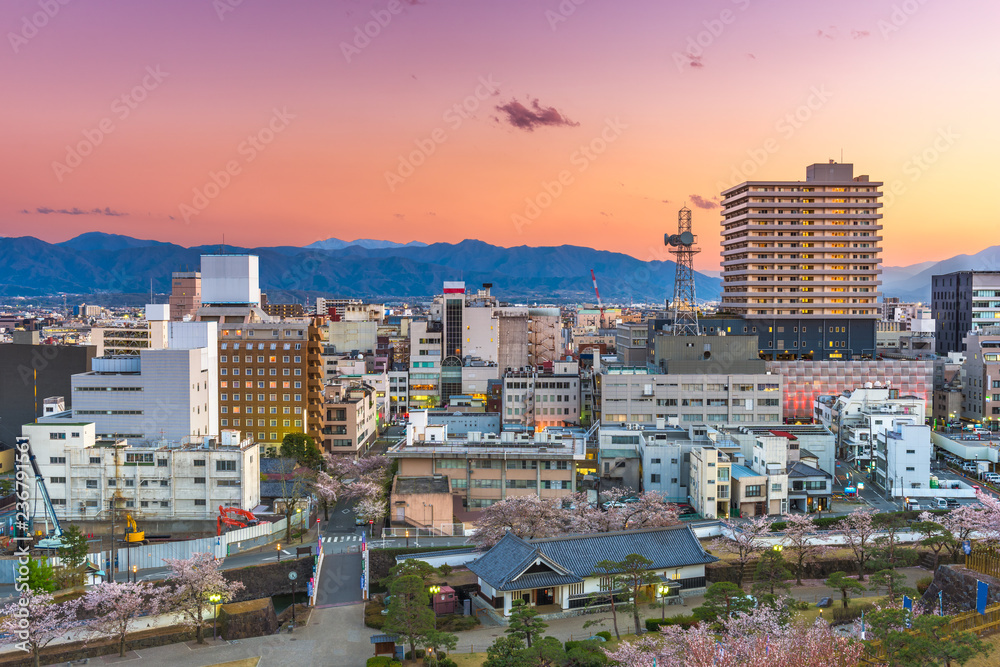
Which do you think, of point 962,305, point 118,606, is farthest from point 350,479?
point 962,305

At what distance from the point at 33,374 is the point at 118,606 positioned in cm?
4422

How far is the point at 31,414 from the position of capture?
206 feet

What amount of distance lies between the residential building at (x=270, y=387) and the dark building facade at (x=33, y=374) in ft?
48.6

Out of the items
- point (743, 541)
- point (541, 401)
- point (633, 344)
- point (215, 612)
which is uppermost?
point (633, 344)

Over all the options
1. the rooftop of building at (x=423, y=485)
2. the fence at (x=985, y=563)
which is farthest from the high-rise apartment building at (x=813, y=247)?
the fence at (x=985, y=563)

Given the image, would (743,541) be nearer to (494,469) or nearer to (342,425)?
(494,469)

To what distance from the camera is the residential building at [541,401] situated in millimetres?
61938

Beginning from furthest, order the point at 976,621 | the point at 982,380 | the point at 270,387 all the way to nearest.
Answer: the point at 982,380 → the point at 270,387 → the point at 976,621

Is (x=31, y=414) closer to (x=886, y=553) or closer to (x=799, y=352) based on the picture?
(x=886, y=553)

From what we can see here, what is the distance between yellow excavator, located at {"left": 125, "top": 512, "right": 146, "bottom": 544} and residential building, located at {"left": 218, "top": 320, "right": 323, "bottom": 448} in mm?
16960

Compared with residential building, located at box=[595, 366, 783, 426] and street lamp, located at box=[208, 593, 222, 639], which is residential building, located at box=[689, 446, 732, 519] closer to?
residential building, located at box=[595, 366, 783, 426]

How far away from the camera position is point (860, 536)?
34.9 metres

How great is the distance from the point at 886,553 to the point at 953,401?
42.1 metres

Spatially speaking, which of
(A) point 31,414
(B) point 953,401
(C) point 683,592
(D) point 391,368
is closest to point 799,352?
(B) point 953,401
